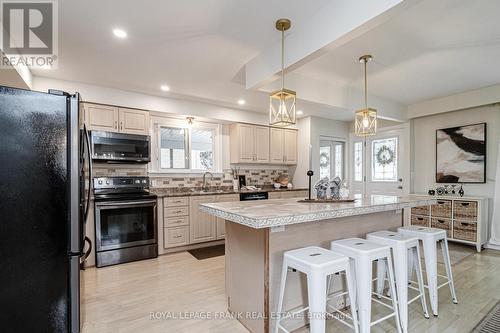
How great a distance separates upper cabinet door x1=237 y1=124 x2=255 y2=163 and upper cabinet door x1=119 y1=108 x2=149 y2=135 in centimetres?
167

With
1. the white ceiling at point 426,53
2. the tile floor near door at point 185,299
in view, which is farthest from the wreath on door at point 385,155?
the tile floor near door at point 185,299

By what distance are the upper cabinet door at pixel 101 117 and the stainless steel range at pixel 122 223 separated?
75 centimetres

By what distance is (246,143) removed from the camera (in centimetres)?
482

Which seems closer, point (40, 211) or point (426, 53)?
point (40, 211)

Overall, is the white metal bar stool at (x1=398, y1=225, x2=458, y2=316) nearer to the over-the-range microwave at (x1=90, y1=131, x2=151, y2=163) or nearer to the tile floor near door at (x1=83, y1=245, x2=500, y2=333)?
the tile floor near door at (x1=83, y1=245, x2=500, y2=333)

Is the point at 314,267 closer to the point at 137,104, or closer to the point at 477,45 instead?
the point at 477,45

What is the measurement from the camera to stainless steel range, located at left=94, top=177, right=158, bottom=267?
327 cm

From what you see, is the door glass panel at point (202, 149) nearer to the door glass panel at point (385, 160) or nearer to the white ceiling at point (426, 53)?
the white ceiling at point (426, 53)

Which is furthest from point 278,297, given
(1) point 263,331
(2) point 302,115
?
(2) point 302,115

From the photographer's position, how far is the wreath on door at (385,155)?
5.18 m

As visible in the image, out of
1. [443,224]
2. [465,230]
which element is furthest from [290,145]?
[465,230]

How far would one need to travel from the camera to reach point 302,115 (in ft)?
16.6

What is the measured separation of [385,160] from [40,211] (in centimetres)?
561

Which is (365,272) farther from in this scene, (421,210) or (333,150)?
(333,150)
